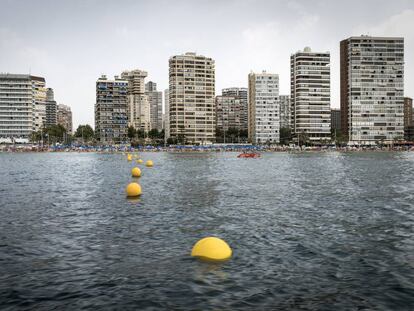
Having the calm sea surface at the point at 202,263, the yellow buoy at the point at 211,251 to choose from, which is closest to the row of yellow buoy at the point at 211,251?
the yellow buoy at the point at 211,251

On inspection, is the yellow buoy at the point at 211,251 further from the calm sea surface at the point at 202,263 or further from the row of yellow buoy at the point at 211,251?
the calm sea surface at the point at 202,263

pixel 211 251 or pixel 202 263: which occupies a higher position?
pixel 211 251

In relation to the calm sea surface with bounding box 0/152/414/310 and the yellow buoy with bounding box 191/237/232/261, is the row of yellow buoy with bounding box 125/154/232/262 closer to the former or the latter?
the yellow buoy with bounding box 191/237/232/261

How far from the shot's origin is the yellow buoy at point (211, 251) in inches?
564

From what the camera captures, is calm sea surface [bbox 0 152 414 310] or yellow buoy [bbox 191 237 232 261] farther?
yellow buoy [bbox 191 237 232 261]

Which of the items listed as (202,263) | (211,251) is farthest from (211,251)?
(202,263)

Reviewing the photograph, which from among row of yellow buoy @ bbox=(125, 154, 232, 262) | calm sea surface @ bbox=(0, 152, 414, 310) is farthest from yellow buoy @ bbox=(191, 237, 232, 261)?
calm sea surface @ bbox=(0, 152, 414, 310)

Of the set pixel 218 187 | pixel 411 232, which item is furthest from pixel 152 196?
pixel 411 232

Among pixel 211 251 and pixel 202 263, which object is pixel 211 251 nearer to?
pixel 211 251

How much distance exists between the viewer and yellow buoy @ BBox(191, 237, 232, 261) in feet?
A: 47.0

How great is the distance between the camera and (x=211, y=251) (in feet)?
47.1

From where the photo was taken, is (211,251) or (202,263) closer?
(202,263)

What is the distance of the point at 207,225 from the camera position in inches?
797

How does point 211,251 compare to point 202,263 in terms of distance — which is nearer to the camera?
point 202,263
